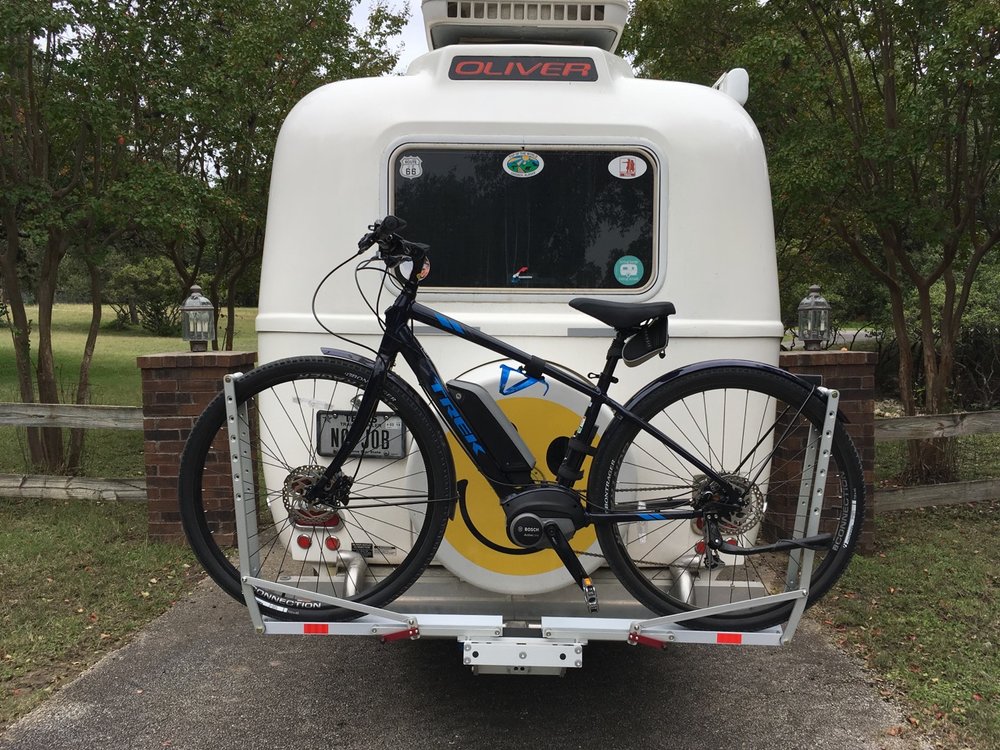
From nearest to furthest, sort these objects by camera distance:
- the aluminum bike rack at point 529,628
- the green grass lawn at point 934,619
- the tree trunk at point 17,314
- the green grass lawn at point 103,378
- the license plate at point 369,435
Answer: the aluminum bike rack at point 529,628 < the license plate at point 369,435 < the green grass lawn at point 934,619 < the tree trunk at point 17,314 < the green grass lawn at point 103,378

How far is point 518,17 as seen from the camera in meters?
3.48

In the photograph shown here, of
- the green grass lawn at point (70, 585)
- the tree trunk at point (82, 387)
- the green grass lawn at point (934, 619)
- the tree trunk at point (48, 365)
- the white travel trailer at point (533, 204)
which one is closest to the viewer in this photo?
the white travel trailer at point (533, 204)

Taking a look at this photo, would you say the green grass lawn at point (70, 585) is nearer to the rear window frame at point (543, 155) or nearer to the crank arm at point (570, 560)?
the crank arm at point (570, 560)

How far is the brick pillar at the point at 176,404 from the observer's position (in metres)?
5.07

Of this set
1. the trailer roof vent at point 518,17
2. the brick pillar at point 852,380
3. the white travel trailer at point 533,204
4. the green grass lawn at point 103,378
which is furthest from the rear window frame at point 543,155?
the green grass lawn at point 103,378

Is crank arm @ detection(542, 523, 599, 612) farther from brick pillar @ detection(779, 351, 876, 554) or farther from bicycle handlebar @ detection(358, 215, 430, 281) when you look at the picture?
brick pillar @ detection(779, 351, 876, 554)

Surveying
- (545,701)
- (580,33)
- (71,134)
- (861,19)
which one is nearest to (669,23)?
(861,19)

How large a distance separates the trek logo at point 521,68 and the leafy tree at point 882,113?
3.78 meters

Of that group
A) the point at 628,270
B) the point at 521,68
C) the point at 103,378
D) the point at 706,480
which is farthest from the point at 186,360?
the point at 103,378

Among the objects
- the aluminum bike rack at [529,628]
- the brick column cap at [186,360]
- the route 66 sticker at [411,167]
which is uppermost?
the route 66 sticker at [411,167]

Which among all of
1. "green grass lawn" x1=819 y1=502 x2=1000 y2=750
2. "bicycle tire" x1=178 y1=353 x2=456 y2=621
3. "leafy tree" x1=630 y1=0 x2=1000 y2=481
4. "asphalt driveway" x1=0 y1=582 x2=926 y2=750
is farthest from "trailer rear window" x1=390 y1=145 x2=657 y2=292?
"leafy tree" x1=630 y1=0 x2=1000 y2=481

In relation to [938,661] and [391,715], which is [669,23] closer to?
[938,661]

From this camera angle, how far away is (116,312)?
34.5 m

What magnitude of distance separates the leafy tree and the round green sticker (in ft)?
12.8
